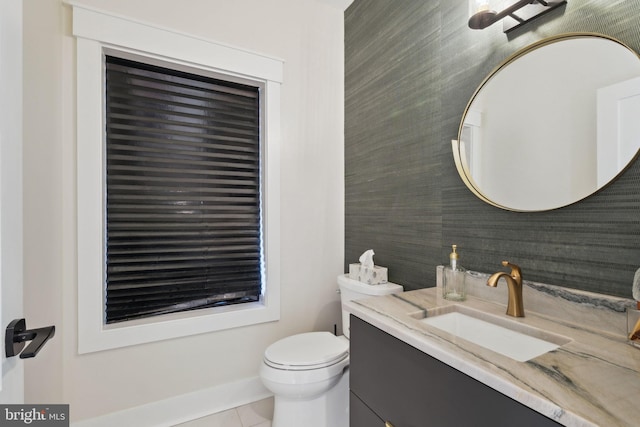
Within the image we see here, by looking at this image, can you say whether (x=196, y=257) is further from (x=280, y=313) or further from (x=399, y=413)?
(x=399, y=413)

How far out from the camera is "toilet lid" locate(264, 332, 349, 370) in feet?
4.52

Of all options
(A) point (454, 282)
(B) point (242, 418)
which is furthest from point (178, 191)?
(A) point (454, 282)

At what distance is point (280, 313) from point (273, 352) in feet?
1.55

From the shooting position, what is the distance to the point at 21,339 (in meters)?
0.59

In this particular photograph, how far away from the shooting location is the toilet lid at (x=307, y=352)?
54.2 inches

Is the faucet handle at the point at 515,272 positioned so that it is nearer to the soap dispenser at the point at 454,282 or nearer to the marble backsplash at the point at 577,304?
the marble backsplash at the point at 577,304

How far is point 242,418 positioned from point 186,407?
1.07 ft

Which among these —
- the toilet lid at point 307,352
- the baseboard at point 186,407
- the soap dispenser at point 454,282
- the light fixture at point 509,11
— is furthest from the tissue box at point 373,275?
the light fixture at point 509,11

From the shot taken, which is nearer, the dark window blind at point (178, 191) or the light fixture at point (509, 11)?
the light fixture at point (509, 11)

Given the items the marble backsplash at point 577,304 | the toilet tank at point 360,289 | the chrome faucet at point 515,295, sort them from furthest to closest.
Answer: the toilet tank at point 360,289 → the chrome faucet at point 515,295 → the marble backsplash at point 577,304

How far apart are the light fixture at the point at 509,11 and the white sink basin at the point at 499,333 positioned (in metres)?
1.07

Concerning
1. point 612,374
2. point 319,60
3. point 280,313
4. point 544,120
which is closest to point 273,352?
point 280,313

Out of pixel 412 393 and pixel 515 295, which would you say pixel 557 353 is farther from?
pixel 412 393

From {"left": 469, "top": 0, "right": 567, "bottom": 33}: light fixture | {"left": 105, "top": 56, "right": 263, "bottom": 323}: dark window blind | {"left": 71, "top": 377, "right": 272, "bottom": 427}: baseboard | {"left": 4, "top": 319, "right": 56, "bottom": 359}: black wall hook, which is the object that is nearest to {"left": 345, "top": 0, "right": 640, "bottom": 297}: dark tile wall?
{"left": 469, "top": 0, "right": 567, "bottom": 33}: light fixture
